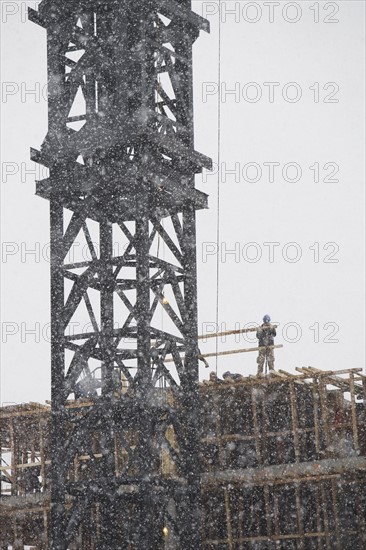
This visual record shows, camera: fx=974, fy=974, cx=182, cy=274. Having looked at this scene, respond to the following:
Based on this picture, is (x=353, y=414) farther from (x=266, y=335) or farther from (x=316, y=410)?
(x=266, y=335)

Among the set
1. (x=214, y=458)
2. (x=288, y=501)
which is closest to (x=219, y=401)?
(x=214, y=458)

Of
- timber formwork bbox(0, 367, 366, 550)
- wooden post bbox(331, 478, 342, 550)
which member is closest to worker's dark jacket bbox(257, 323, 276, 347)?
timber formwork bbox(0, 367, 366, 550)

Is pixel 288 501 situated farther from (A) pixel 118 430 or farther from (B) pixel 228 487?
(A) pixel 118 430

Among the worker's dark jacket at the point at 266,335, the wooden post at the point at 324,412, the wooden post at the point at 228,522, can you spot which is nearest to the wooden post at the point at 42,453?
the wooden post at the point at 228,522

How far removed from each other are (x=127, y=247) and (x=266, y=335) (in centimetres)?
898

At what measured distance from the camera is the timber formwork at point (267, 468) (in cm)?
2028

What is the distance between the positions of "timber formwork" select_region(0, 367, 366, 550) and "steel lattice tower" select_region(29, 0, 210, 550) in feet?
19.9

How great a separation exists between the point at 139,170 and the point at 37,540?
39.9 feet

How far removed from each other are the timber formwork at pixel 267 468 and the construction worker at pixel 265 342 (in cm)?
86

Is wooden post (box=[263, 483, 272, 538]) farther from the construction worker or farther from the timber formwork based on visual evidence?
the construction worker

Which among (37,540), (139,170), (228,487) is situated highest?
(139,170)

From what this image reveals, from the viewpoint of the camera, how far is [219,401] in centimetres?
2255

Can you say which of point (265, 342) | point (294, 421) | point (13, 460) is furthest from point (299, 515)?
point (13, 460)

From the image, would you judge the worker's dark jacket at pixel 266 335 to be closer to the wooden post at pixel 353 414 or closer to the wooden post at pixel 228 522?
the wooden post at pixel 353 414
